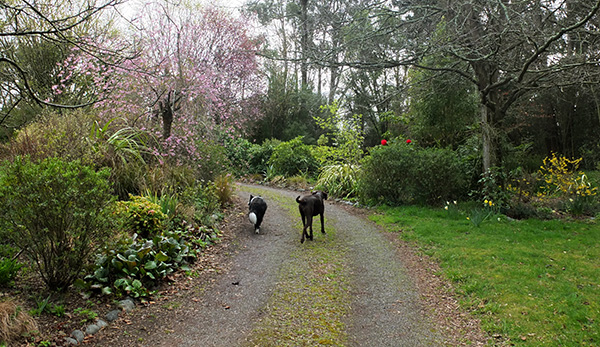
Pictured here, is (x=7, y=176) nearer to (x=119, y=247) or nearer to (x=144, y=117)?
(x=119, y=247)

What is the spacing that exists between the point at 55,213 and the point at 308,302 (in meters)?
2.74

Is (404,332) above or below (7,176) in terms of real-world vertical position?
below

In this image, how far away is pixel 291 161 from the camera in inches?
528

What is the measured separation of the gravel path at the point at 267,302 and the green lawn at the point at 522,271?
2.20 ft

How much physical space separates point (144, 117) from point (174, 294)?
5.35 meters

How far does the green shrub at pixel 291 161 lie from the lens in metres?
13.4

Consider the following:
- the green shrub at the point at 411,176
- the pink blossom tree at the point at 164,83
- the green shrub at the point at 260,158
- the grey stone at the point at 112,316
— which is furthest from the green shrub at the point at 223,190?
the green shrub at the point at 260,158

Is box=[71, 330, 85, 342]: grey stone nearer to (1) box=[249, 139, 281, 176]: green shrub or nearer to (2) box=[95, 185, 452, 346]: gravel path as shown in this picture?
(2) box=[95, 185, 452, 346]: gravel path

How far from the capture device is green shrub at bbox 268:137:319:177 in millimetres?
13383

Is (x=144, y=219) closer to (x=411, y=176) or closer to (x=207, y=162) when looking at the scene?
(x=207, y=162)

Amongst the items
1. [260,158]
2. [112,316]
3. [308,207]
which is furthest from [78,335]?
[260,158]

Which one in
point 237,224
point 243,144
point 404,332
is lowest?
point 404,332

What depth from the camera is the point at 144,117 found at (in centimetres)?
828

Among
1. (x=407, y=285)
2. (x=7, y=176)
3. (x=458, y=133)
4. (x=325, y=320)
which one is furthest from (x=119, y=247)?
(x=458, y=133)
